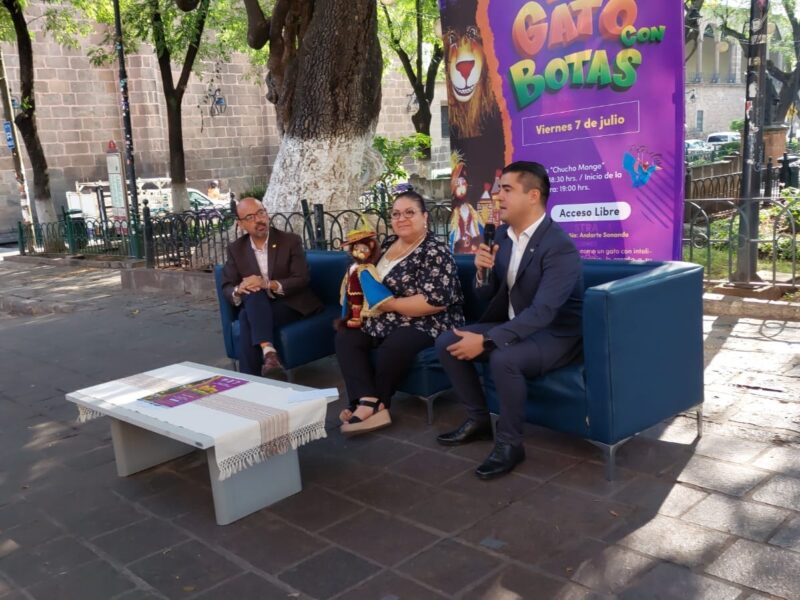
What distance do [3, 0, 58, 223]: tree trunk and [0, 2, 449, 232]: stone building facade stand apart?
206 inches

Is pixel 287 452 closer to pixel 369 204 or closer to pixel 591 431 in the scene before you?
pixel 591 431

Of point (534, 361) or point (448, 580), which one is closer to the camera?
point (448, 580)

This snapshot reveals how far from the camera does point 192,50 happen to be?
1516 centimetres

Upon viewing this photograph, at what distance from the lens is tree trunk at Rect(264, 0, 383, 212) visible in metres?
8.31

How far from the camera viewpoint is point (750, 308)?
641 cm

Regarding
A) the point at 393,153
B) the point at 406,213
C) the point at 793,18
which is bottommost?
the point at 406,213

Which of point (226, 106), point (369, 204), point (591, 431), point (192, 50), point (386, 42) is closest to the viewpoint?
point (591, 431)

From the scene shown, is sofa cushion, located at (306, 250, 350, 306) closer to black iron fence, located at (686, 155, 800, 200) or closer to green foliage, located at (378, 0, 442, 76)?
black iron fence, located at (686, 155, 800, 200)

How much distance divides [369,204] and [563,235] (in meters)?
6.87

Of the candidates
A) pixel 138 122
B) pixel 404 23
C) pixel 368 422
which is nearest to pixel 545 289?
pixel 368 422

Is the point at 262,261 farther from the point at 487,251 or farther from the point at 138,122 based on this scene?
the point at 138,122

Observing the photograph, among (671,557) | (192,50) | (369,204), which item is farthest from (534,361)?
(192,50)

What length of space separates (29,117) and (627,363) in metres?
14.9

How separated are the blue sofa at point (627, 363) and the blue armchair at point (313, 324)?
1.77 metres
